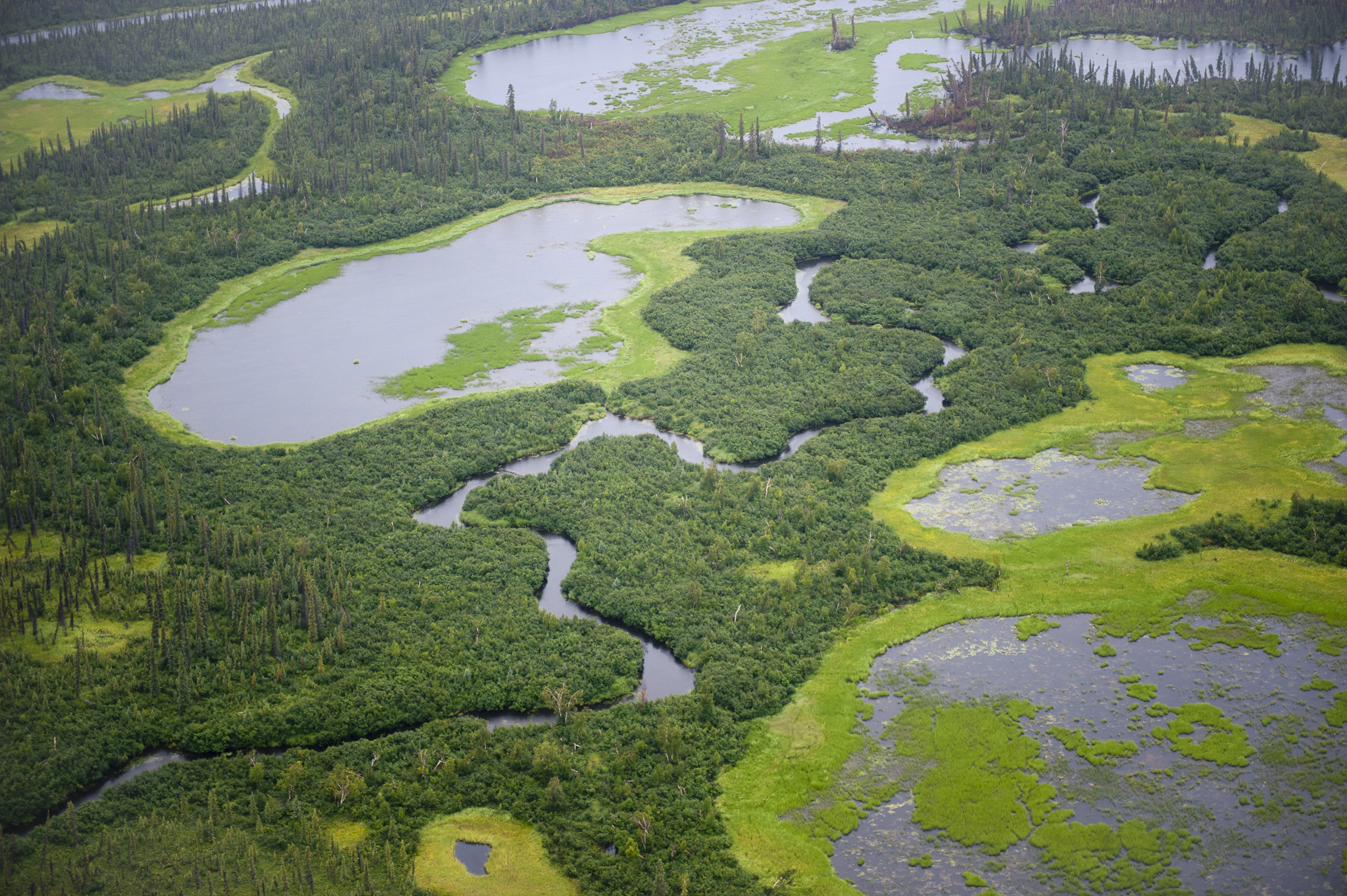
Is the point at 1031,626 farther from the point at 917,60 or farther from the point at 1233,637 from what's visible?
the point at 917,60

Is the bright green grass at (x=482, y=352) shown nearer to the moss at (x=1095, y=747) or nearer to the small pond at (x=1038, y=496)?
the small pond at (x=1038, y=496)

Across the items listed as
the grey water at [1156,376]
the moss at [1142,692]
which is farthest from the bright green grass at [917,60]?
the moss at [1142,692]

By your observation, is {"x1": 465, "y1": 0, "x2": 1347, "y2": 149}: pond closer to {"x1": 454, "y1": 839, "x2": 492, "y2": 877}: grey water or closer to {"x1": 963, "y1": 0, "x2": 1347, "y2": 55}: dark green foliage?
{"x1": 963, "y1": 0, "x2": 1347, "y2": 55}: dark green foliage

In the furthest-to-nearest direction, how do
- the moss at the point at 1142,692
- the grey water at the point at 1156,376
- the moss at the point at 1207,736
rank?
1. the grey water at the point at 1156,376
2. the moss at the point at 1142,692
3. the moss at the point at 1207,736

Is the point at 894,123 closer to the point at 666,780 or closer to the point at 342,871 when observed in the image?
the point at 666,780

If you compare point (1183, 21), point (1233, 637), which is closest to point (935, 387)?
point (1233, 637)

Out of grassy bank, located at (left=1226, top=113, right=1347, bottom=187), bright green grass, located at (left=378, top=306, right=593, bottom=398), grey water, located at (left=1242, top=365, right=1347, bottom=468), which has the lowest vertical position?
grey water, located at (left=1242, top=365, right=1347, bottom=468)

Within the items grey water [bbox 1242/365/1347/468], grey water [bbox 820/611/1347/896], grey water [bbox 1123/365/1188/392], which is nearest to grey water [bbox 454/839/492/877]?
grey water [bbox 820/611/1347/896]
